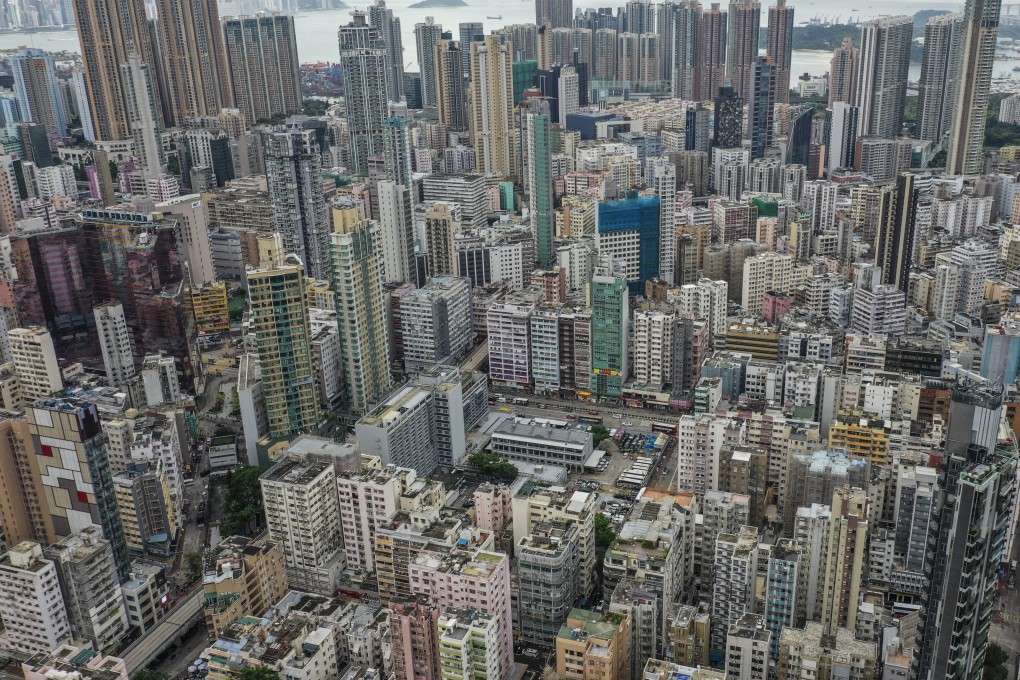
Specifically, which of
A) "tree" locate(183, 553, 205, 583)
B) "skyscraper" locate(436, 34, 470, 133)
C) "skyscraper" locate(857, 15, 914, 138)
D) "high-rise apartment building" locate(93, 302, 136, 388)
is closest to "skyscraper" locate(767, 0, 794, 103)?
"skyscraper" locate(857, 15, 914, 138)

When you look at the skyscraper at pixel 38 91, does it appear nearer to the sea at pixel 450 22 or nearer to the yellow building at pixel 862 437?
the sea at pixel 450 22

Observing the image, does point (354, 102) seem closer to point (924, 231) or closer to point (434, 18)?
point (924, 231)

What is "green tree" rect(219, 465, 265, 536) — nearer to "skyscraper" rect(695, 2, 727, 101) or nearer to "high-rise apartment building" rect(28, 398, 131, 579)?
"high-rise apartment building" rect(28, 398, 131, 579)

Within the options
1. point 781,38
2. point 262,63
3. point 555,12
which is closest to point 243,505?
point 262,63

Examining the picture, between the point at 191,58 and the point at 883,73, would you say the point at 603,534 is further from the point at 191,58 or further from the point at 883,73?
the point at 191,58

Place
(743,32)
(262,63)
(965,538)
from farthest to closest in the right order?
(262,63) < (743,32) < (965,538)

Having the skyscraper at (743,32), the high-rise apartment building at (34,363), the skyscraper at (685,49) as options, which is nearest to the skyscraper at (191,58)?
the skyscraper at (685,49)
